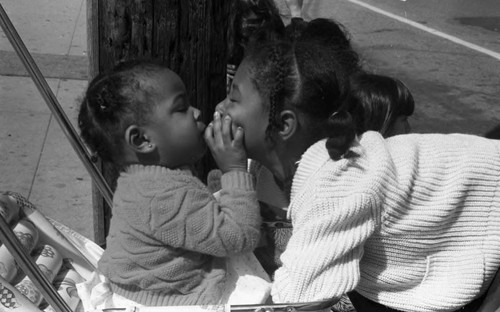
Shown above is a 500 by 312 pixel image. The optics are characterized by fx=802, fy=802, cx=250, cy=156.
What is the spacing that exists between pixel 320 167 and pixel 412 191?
25 cm

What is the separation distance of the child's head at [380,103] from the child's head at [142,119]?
55 centimetres

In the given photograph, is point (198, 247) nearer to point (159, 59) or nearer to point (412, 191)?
point (412, 191)

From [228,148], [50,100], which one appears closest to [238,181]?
[228,148]

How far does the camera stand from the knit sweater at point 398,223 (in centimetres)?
205

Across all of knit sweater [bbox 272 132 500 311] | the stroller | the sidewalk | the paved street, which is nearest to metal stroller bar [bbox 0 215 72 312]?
the stroller

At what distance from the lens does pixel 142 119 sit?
7.65ft

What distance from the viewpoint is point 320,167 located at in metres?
2.12

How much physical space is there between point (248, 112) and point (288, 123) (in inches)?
4.7

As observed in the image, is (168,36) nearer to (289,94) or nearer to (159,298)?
(289,94)

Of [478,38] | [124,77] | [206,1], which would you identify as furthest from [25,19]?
[124,77]

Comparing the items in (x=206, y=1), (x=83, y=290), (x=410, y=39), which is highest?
(x=206, y=1)

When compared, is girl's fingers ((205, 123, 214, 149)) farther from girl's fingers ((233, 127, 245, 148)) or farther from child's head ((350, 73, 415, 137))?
child's head ((350, 73, 415, 137))

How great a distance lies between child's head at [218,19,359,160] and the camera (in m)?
2.28

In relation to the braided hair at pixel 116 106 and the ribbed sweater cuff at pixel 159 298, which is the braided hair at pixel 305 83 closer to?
the braided hair at pixel 116 106
